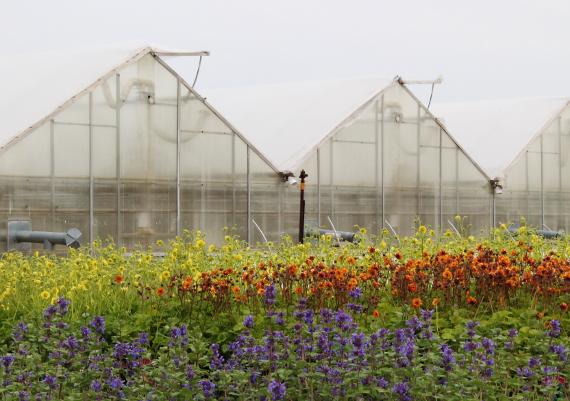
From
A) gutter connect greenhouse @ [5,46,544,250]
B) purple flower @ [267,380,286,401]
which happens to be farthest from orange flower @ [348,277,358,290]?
gutter connect greenhouse @ [5,46,544,250]

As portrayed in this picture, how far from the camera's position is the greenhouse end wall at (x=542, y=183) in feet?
92.9

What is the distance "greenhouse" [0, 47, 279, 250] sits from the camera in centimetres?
1872

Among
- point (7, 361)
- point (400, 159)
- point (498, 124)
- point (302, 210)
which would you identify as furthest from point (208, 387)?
point (498, 124)

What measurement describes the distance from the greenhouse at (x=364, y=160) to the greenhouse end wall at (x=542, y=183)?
134 cm

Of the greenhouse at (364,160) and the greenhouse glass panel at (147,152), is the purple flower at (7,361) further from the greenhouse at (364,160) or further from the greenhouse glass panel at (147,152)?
the greenhouse at (364,160)

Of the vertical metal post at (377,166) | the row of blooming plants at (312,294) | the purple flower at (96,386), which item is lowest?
the purple flower at (96,386)

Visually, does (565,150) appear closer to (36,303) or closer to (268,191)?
(268,191)

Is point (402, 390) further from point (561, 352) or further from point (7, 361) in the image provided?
point (7, 361)

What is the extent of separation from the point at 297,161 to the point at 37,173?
250 inches

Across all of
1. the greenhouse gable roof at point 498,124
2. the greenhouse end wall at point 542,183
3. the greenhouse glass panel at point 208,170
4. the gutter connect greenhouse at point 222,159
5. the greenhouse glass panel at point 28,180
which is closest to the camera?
the greenhouse glass panel at point 28,180

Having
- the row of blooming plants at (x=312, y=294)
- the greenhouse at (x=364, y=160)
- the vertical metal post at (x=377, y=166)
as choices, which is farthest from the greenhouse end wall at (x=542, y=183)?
the row of blooming plants at (x=312, y=294)

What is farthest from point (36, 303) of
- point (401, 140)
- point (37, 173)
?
point (401, 140)

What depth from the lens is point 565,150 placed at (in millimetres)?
29797

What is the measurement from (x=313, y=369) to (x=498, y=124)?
84.6 ft
